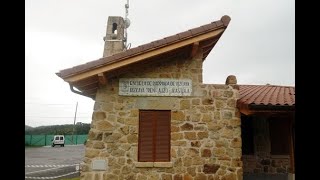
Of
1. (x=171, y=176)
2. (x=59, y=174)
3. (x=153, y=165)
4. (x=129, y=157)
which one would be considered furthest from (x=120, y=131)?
(x=59, y=174)

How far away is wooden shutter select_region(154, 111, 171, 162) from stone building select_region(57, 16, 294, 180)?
2 centimetres

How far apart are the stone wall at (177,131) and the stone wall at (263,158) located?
1.86 metres

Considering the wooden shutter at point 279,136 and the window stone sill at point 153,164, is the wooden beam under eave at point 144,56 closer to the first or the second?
the window stone sill at point 153,164

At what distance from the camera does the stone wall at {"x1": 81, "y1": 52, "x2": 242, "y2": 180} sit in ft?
26.2

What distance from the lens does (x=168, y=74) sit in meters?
8.45

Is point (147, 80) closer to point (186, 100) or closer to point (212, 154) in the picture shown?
point (186, 100)

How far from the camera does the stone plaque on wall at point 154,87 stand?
829 cm

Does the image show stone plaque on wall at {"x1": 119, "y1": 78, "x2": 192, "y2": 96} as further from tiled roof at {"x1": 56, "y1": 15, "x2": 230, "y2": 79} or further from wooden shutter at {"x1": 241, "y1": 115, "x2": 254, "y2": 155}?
wooden shutter at {"x1": 241, "y1": 115, "x2": 254, "y2": 155}

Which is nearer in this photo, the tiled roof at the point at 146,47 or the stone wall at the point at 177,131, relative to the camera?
the tiled roof at the point at 146,47

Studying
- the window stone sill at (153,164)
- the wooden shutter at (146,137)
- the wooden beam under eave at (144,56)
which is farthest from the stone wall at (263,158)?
the wooden beam under eave at (144,56)

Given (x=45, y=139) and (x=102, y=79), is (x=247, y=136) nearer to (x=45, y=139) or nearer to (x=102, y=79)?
(x=102, y=79)

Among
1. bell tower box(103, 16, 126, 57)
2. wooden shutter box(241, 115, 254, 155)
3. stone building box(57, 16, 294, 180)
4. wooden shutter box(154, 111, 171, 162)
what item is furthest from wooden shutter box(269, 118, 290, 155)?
bell tower box(103, 16, 126, 57)
